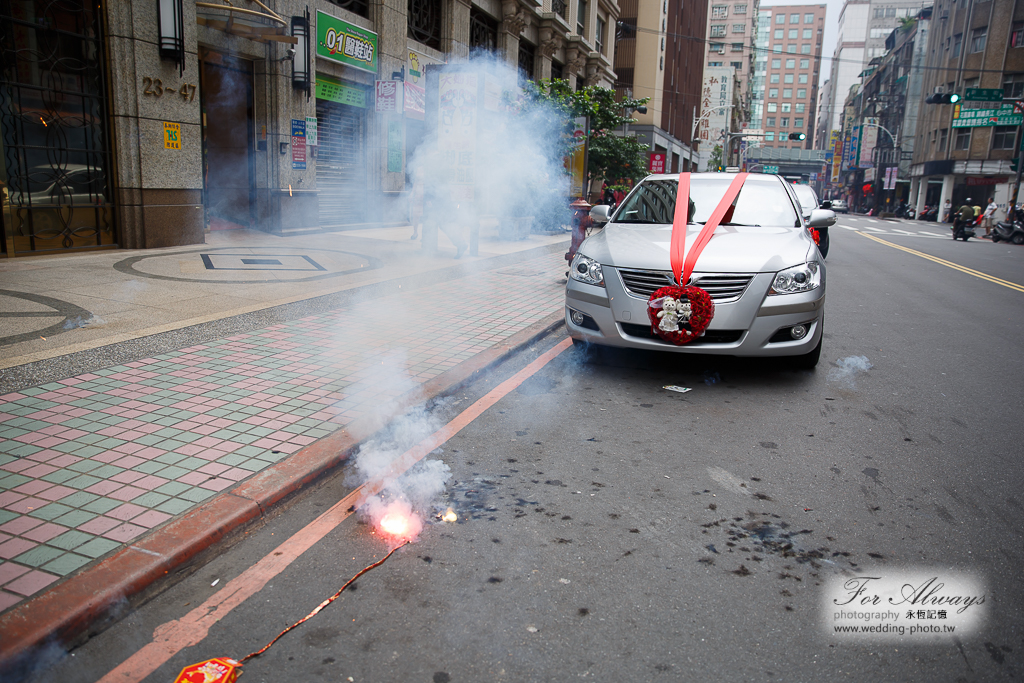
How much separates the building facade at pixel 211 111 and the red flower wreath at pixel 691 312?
8.06 m

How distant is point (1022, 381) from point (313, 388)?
5.41 m

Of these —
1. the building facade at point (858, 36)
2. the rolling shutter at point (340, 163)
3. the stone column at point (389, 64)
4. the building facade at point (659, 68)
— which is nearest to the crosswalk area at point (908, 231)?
the building facade at point (659, 68)

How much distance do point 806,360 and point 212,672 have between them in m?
4.73

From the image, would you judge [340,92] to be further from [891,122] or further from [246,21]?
[891,122]

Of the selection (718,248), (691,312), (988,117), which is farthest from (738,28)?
(691,312)

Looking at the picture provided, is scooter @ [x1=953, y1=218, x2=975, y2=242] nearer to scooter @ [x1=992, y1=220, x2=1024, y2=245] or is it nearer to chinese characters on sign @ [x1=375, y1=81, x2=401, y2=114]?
scooter @ [x1=992, y1=220, x2=1024, y2=245]

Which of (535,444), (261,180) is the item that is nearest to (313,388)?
(535,444)

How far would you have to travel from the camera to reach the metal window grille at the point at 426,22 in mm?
16766

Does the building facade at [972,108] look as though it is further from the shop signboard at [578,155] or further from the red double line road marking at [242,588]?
the red double line road marking at [242,588]

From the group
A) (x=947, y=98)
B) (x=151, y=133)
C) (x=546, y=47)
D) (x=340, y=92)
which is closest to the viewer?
(x=151, y=133)

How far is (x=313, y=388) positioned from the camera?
4.46 metres

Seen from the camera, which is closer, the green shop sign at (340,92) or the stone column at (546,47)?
the green shop sign at (340,92)

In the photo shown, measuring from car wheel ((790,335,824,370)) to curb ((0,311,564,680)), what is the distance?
342 cm

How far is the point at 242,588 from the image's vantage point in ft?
8.03
